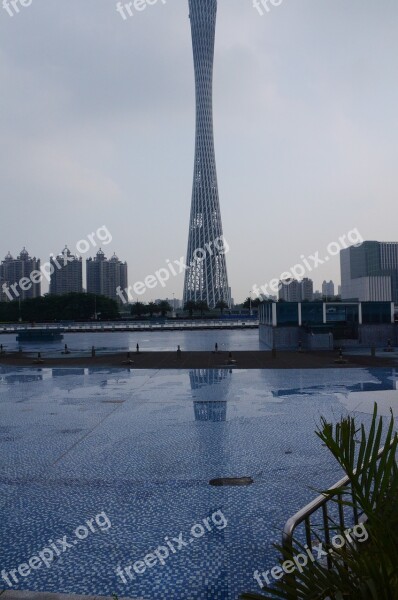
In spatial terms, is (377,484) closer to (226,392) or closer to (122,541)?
(122,541)

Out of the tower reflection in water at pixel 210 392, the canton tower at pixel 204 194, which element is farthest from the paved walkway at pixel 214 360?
the canton tower at pixel 204 194

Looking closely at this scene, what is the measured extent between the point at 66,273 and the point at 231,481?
14280 cm

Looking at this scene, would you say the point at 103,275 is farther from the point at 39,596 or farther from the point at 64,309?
the point at 39,596

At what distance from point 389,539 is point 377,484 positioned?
0.77 ft

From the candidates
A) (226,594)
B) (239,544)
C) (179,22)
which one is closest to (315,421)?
(239,544)

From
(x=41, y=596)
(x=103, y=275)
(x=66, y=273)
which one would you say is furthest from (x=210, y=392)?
(x=103, y=275)

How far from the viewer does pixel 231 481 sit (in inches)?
306

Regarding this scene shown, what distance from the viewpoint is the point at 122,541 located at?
18.9 ft

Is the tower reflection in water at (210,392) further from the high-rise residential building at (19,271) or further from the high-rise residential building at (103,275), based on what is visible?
the high-rise residential building at (103,275)

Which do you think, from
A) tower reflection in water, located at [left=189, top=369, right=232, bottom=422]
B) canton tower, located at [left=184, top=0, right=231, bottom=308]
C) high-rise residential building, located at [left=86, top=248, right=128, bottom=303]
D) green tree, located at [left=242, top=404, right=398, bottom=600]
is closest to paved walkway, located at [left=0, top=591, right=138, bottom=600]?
green tree, located at [left=242, top=404, right=398, bottom=600]

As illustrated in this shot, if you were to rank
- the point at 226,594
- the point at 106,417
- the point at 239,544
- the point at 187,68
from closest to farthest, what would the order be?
1. the point at 226,594
2. the point at 239,544
3. the point at 106,417
4. the point at 187,68

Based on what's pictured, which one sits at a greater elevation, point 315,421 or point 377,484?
point 377,484

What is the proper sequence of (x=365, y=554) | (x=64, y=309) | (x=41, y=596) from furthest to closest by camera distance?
1. (x=64, y=309)
2. (x=41, y=596)
3. (x=365, y=554)

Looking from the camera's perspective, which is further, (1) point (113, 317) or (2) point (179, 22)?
(2) point (179, 22)
